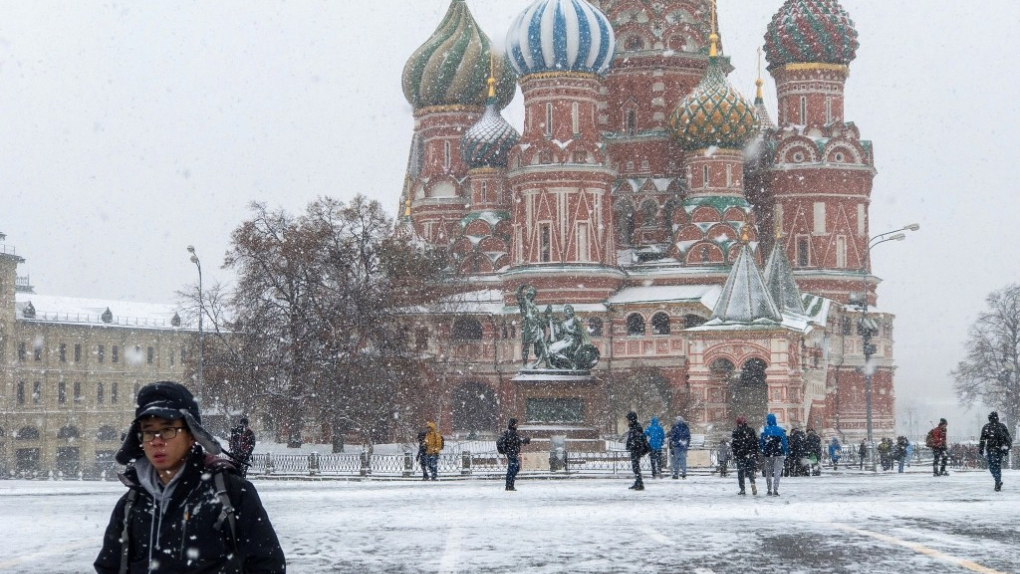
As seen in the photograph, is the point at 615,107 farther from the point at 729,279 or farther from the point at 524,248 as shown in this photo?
the point at 729,279

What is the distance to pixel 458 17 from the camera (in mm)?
73938

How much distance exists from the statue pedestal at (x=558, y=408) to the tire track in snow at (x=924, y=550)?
2579 centimetres

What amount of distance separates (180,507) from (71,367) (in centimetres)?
7865

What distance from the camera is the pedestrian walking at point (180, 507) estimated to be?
17.6 feet

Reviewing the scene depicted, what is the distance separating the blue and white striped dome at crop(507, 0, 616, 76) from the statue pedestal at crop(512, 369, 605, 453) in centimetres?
2191

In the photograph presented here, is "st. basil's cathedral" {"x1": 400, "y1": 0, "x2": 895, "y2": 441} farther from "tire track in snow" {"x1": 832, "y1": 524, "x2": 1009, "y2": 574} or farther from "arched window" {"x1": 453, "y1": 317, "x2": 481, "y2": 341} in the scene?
"tire track in snow" {"x1": 832, "y1": 524, "x2": 1009, "y2": 574}

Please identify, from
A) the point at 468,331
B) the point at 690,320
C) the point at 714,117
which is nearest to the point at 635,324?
the point at 690,320

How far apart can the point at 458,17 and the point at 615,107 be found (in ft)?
34.1

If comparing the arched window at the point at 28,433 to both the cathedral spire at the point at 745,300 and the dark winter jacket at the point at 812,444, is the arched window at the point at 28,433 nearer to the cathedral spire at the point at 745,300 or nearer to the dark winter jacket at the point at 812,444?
the cathedral spire at the point at 745,300

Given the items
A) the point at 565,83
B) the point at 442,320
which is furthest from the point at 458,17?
the point at 442,320

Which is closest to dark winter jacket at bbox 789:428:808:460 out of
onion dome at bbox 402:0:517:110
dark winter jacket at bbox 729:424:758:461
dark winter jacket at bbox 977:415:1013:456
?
dark winter jacket at bbox 977:415:1013:456

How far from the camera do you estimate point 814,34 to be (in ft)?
217

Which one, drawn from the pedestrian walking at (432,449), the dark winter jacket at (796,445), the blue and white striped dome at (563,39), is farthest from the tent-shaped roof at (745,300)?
the pedestrian walking at (432,449)

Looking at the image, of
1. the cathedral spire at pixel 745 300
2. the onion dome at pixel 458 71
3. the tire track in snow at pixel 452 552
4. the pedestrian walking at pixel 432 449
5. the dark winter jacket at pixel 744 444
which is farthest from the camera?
the onion dome at pixel 458 71
